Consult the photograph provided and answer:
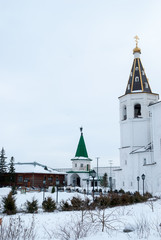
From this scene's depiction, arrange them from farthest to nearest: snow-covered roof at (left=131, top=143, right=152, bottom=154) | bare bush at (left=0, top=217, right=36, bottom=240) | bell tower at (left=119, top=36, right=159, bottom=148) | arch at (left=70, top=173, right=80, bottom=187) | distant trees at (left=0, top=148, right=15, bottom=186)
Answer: arch at (left=70, top=173, right=80, bottom=187)
distant trees at (left=0, top=148, right=15, bottom=186)
bell tower at (left=119, top=36, right=159, bottom=148)
snow-covered roof at (left=131, top=143, right=152, bottom=154)
bare bush at (left=0, top=217, right=36, bottom=240)

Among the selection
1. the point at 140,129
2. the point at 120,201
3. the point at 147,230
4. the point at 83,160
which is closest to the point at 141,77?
the point at 140,129

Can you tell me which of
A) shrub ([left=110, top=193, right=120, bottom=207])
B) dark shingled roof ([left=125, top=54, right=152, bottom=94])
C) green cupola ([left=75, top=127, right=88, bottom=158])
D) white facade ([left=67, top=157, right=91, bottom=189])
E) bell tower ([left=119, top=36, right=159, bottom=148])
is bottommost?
shrub ([left=110, top=193, right=120, bottom=207])

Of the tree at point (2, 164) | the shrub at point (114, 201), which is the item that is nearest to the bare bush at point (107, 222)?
the shrub at point (114, 201)

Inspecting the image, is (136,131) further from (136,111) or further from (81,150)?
(81,150)

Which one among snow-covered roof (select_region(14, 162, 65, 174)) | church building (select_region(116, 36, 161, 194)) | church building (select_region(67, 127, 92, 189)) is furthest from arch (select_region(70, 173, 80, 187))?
church building (select_region(116, 36, 161, 194))

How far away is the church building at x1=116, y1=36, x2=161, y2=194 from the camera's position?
3528cm

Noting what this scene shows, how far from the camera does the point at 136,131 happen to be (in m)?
38.1

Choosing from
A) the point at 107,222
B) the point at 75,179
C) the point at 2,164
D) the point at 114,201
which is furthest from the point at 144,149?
the point at 107,222

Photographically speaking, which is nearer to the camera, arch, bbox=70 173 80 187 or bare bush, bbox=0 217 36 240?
bare bush, bbox=0 217 36 240

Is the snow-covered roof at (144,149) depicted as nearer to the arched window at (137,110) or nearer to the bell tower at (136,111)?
the bell tower at (136,111)

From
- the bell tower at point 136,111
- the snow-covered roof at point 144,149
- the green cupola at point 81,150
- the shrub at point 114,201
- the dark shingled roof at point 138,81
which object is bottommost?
the shrub at point 114,201

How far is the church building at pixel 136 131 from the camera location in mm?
→ 35281

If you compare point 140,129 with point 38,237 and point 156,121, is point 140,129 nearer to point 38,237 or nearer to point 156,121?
point 156,121

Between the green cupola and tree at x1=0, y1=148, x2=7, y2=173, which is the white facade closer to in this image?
the green cupola
